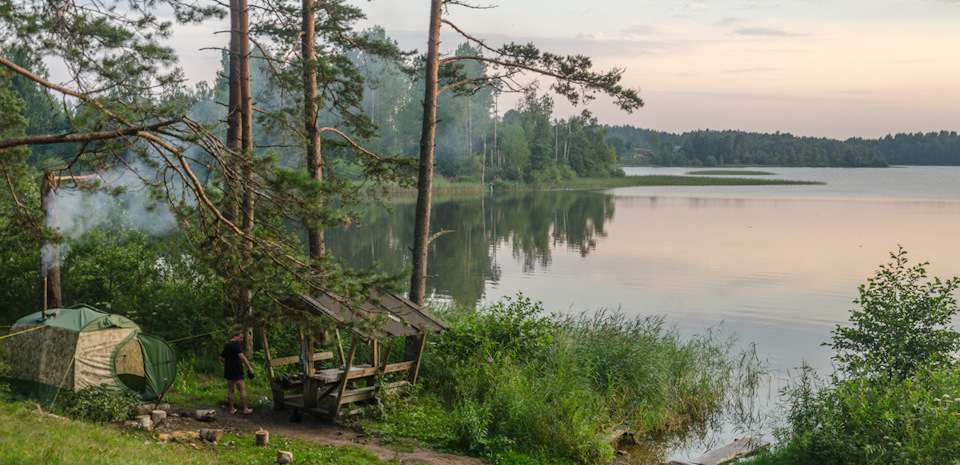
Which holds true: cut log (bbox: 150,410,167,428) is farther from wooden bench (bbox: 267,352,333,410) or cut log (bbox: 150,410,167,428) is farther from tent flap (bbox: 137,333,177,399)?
wooden bench (bbox: 267,352,333,410)

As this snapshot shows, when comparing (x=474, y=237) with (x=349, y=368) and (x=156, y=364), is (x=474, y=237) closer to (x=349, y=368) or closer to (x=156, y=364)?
(x=156, y=364)

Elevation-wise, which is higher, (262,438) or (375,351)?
(375,351)

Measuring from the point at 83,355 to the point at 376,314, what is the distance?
436cm

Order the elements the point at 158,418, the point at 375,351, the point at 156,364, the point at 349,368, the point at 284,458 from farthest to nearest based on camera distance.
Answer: the point at 375,351 → the point at 156,364 → the point at 349,368 → the point at 158,418 → the point at 284,458

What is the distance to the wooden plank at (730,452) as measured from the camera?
1145cm

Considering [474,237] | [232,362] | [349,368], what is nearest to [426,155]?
[349,368]

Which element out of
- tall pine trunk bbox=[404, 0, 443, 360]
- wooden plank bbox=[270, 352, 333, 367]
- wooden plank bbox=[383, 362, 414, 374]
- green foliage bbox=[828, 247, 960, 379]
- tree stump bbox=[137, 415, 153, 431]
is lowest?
tree stump bbox=[137, 415, 153, 431]

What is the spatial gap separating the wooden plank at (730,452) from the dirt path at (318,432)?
357 centimetres

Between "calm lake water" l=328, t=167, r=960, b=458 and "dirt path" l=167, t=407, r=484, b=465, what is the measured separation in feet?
29.0

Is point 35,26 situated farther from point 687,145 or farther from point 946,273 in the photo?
point 687,145

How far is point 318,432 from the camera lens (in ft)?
35.8

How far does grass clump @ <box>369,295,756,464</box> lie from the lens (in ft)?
35.9

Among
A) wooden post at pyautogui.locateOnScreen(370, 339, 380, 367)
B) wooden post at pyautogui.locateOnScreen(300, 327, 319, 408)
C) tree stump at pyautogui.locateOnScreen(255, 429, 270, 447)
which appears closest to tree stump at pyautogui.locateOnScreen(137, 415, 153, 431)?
tree stump at pyautogui.locateOnScreen(255, 429, 270, 447)

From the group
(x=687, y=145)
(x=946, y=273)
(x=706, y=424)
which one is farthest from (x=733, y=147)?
(x=706, y=424)
